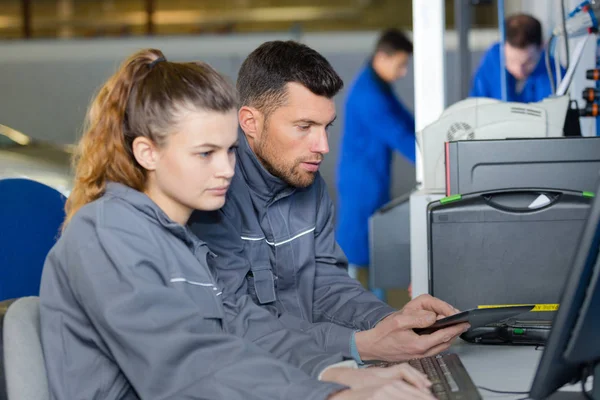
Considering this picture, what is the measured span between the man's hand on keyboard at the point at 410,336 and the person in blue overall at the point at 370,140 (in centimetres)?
256

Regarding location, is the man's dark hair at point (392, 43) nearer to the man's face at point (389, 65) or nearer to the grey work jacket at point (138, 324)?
the man's face at point (389, 65)

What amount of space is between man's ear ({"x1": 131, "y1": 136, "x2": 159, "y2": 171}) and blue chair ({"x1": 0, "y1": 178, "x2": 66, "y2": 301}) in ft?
1.94

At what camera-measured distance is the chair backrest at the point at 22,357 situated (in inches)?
38.9

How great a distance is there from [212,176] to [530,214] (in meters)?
0.61

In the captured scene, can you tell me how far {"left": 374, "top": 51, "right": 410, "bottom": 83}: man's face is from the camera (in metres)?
3.93

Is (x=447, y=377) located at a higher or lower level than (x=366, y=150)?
lower

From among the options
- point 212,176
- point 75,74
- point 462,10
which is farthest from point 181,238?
point 75,74

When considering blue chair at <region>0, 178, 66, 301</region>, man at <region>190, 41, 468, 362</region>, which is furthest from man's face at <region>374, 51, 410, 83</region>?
blue chair at <region>0, 178, 66, 301</region>

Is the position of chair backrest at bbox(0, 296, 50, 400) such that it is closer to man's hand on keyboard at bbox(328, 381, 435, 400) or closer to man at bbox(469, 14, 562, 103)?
man's hand on keyboard at bbox(328, 381, 435, 400)

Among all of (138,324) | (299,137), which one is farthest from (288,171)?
(138,324)

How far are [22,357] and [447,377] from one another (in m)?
0.54

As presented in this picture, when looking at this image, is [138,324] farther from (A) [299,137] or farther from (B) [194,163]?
(A) [299,137]

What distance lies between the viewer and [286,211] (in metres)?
1.58

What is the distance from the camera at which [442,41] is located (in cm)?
258
